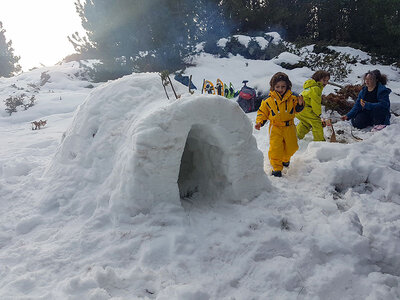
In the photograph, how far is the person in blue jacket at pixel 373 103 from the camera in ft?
17.0

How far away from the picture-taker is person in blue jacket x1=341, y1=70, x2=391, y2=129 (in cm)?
520

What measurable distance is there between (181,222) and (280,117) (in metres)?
2.05

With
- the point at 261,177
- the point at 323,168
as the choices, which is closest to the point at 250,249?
the point at 261,177

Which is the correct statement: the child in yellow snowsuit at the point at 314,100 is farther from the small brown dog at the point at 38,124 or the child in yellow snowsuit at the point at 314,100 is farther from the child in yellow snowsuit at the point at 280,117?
the small brown dog at the point at 38,124

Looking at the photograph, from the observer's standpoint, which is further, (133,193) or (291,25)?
(291,25)

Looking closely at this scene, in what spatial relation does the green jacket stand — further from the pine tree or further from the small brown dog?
the pine tree

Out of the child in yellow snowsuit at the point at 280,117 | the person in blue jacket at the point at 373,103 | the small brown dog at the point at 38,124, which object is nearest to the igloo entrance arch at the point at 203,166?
the child in yellow snowsuit at the point at 280,117

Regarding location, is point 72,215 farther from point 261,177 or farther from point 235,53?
point 235,53

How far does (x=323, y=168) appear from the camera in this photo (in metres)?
3.66

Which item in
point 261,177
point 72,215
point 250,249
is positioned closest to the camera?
point 250,249

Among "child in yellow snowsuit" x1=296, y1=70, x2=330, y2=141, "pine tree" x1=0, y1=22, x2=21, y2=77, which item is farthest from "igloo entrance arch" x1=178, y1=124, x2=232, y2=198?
"pine tree" x1=0, y1=22, x2=21, y2=77

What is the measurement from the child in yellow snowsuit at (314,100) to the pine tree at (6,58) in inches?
1050

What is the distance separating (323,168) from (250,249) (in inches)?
72.0

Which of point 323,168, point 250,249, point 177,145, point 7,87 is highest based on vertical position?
point 7,87
